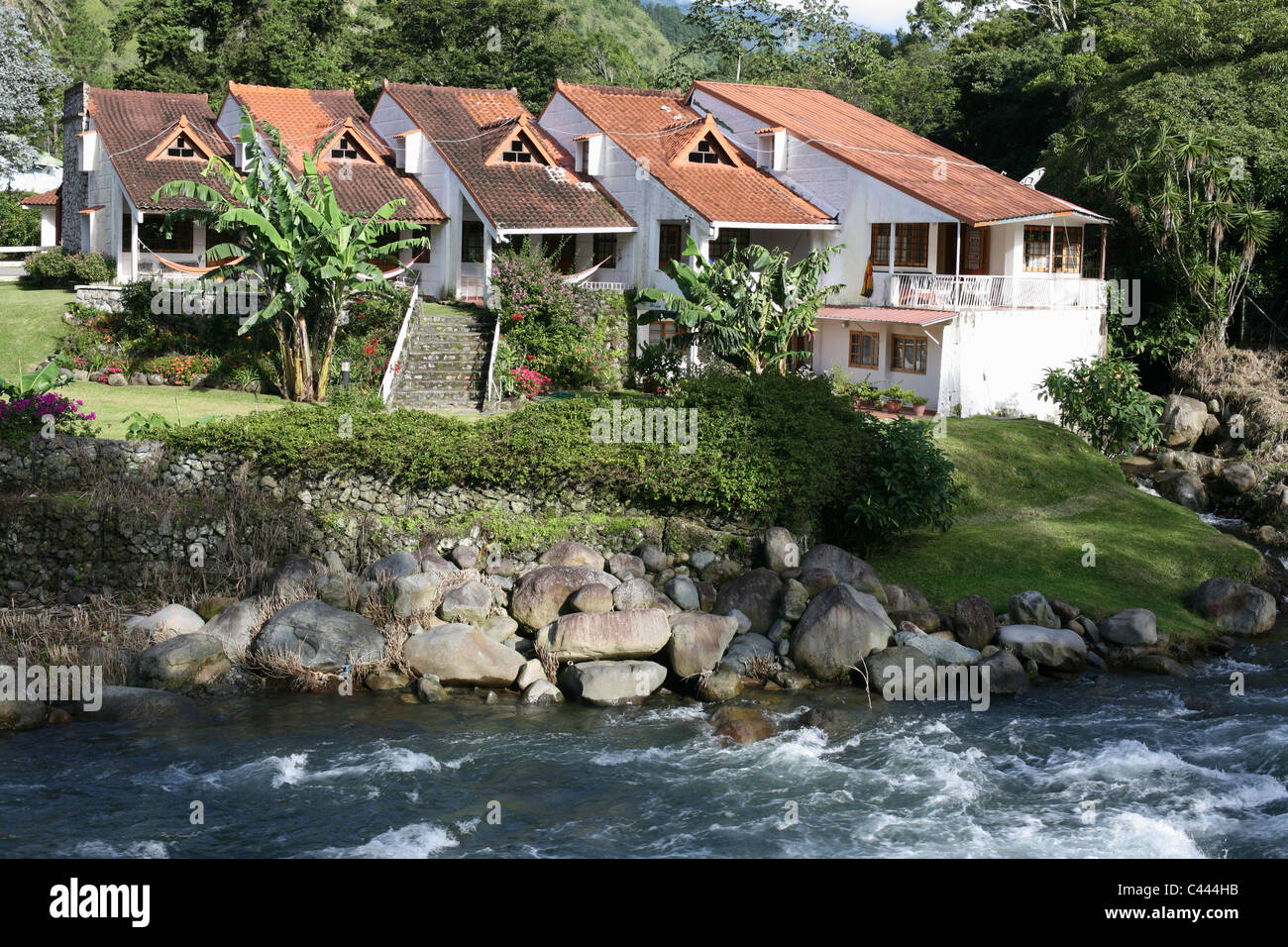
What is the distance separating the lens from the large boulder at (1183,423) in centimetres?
3181

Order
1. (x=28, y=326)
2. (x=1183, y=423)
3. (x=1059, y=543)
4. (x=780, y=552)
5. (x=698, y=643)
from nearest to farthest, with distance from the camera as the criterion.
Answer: (x=698, y=643) → (x=780, y=552) → (x=1059, y=543) → (x=1183, y=423) → (x=28, y=326)

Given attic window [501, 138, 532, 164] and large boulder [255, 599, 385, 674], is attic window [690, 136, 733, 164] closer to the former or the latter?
attic window [501, 138, 532, 164]

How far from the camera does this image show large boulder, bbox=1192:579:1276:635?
779 inches

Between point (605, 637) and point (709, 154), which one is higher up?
point (709, 154)

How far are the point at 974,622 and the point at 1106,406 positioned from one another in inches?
477

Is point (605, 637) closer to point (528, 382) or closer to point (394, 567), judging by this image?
point (394, 567)

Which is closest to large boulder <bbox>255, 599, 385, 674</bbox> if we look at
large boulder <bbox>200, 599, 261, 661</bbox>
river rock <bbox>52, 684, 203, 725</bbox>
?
large boulder <bbox>200, 599, 261, 661</bbox>

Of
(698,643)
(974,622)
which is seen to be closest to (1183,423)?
(974,622)

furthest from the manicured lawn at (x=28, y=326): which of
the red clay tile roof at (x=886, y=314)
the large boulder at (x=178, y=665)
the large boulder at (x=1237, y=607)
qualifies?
the large boulder at (x=1237, y=607)

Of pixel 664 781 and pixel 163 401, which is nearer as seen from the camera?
pixel 664 781

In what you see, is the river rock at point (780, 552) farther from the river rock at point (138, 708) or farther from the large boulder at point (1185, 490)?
the large boulder at point (1185, 490)

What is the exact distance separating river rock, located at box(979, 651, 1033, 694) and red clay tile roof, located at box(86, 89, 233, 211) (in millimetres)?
26744

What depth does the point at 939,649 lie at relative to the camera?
18.1 metres

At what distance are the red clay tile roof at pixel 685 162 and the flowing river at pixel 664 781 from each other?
65.6 feet
